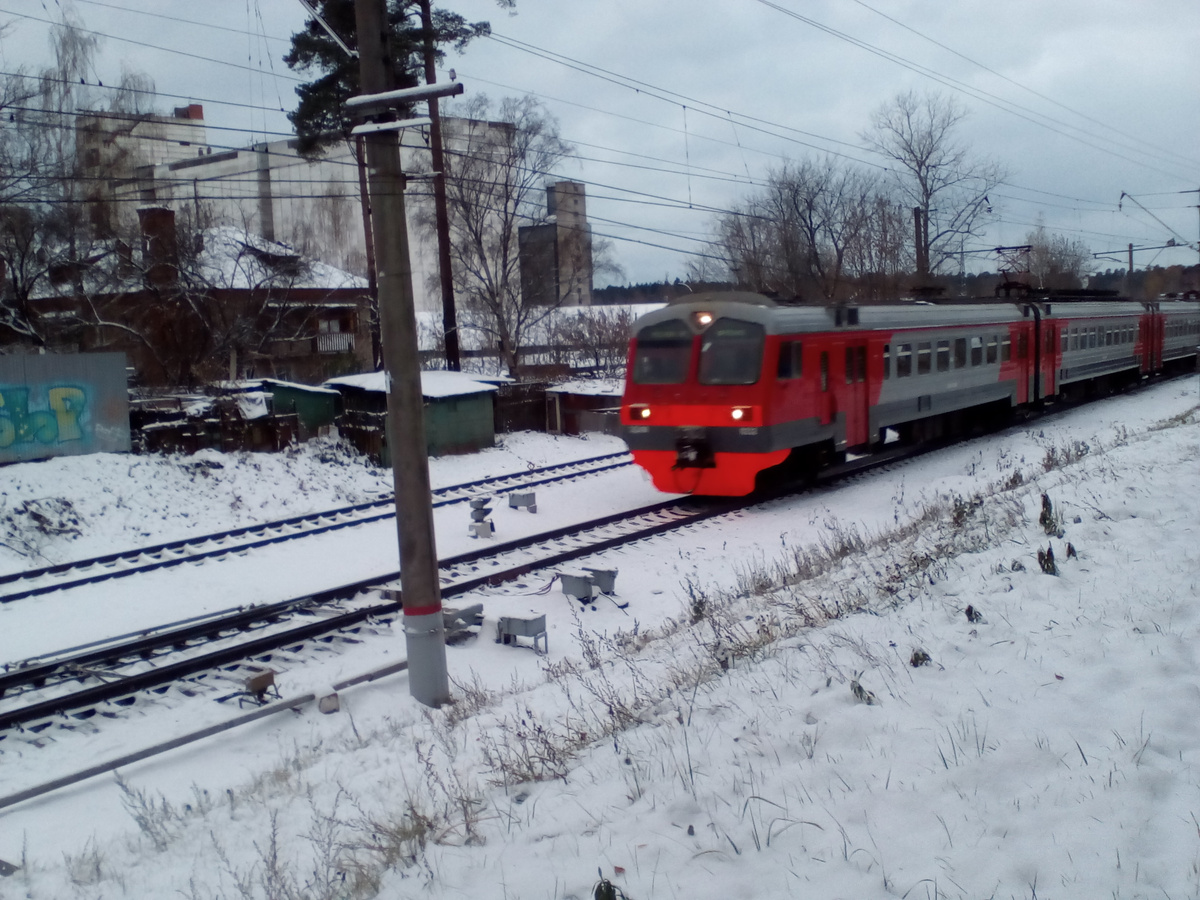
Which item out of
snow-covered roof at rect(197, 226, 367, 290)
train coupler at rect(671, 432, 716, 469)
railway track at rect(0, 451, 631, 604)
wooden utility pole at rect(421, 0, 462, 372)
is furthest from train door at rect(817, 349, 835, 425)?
snow-covered roof at rect(197, 226, 367, 290)

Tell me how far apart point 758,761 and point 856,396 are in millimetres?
11004

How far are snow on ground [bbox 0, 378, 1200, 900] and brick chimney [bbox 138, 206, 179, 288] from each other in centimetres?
1704

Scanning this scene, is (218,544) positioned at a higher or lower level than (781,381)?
lower

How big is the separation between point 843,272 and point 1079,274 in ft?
104

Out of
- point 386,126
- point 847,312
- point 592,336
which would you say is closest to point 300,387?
point 847,312

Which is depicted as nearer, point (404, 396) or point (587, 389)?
point (404, 396)

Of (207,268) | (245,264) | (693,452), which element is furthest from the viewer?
(245,264)

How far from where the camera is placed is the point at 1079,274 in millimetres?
60000

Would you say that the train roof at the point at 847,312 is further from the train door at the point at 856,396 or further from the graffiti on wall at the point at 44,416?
the graffiti on wall at the point at 44,416

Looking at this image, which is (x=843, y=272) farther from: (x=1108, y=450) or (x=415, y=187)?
(x=1108, y=450)

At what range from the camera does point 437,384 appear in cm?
1983

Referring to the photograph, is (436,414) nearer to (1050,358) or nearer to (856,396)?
(856,396)

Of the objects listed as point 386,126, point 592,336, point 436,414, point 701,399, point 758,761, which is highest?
point 386,126

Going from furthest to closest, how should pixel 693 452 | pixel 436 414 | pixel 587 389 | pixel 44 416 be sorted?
1. pixel 587 389
2. pixel 436 414
3. pixel 44 416
4. pixel 693 452
